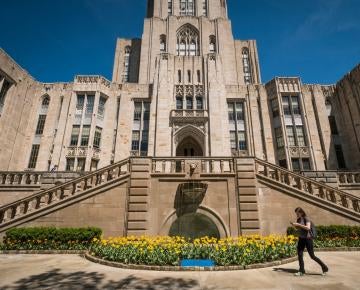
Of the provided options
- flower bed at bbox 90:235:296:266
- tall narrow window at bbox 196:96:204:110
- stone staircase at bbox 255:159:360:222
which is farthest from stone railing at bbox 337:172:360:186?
tall narrow window at bbox 196:96:204:110

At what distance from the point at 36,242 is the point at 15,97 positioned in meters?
23.5

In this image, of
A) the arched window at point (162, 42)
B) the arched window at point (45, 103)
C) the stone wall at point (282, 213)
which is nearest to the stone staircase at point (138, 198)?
the stone wall at point (282, 213)

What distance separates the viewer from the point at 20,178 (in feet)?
59.4

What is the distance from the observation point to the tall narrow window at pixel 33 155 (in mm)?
27500

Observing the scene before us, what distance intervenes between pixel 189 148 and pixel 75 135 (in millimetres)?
14212

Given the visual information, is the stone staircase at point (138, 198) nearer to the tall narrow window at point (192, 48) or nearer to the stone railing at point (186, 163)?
the stone railing at point (186, 163)

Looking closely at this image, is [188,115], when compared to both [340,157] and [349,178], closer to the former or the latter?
[349,178]

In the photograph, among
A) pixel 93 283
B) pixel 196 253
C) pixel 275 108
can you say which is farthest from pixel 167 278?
pixel 275 108

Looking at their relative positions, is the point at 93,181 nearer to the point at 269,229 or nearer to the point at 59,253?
the point at 59,253

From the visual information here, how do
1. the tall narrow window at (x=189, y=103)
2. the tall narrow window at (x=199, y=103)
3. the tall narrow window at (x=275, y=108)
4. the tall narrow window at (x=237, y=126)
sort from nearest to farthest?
the tall narrow window at (x=199, y=103)
the tall narrow window at (x=189, y=103)
the tall narrow window at (x=237, y=126)
the tall narrow window at (x=275, y=108)

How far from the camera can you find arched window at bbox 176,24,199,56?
39375 mm

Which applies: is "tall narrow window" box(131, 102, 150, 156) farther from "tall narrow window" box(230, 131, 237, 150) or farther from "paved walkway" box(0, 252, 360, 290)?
"paved walkway" box(0, 252, 360, 290)

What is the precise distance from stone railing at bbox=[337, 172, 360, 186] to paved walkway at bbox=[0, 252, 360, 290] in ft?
39.0

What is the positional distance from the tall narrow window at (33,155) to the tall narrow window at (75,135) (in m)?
4.43
